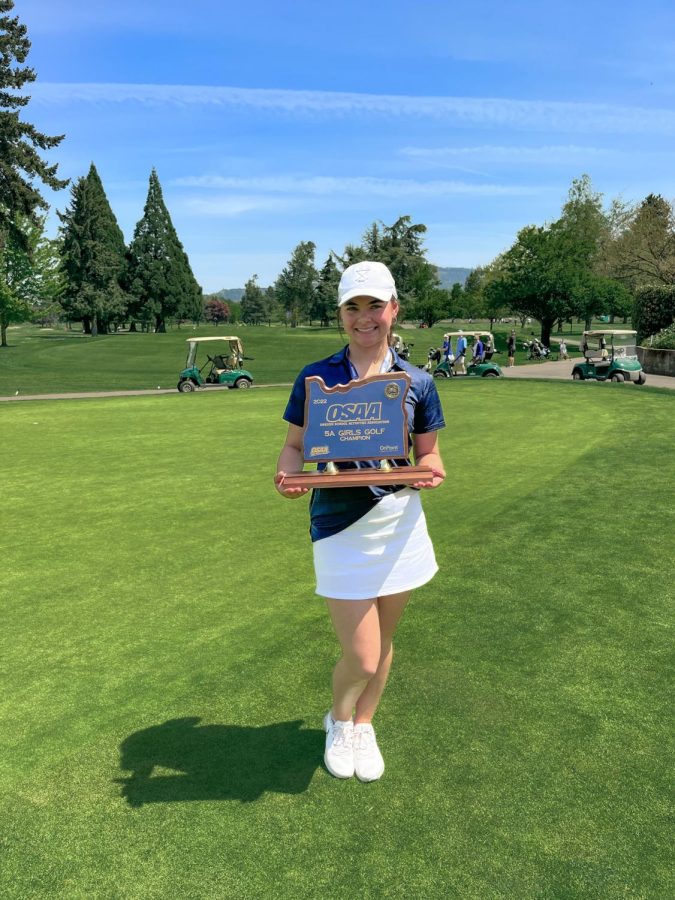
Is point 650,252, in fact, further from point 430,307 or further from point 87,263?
point 87,263

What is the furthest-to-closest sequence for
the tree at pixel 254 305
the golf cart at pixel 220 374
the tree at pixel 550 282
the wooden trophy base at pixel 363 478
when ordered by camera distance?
the tree at pixel 254 305
the tree at pixel 550 282
the golf cart at pixel 220 374
the wooden trophy base at pixel 363 478

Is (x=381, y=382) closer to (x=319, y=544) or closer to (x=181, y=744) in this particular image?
(x=319, y=544)

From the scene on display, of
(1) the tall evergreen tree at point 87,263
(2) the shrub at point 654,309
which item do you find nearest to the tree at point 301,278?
(1) the tall evergreen tree at point 87,263

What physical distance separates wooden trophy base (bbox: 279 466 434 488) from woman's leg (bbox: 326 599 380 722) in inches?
22.3

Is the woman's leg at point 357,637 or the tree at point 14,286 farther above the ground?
the tree at point 14,286

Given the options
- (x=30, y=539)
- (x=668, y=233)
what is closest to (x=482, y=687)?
(x=30, y=539)

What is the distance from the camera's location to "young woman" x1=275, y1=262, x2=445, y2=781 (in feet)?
9.64

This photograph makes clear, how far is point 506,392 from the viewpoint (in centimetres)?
2045

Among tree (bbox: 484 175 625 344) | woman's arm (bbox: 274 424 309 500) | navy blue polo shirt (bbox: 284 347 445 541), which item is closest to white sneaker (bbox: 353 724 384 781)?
navy blue polo shirt (bbox: 284 347 445 541)

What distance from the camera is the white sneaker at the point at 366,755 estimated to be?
3.06 m

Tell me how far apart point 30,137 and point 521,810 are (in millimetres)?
43159

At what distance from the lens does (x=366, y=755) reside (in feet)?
10.2

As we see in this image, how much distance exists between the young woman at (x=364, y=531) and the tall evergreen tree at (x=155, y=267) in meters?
76.9

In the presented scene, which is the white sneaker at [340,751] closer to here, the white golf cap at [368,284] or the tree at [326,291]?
the white golf cap at [368,284]
